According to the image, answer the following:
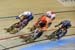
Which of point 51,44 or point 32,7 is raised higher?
point 32,7

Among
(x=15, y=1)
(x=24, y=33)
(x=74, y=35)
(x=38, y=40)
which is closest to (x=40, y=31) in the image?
(x=38, y=40)

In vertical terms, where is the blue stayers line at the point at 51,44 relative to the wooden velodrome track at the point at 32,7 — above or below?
below

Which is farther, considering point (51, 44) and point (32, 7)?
point (32, 7)

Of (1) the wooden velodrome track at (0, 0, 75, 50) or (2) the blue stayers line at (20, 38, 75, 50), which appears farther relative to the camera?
(1) the wooden velodrome track at (0, 0, 75, 50)

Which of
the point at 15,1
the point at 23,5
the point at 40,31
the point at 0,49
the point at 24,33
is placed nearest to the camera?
the point at 0,49

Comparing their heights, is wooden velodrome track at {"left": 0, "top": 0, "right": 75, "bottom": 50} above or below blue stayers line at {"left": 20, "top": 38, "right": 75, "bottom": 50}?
above

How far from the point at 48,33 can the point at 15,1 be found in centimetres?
184

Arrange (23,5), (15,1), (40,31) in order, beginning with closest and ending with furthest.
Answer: (40,31) < (23,5) < (15,1)

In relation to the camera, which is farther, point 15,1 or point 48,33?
point 15,1

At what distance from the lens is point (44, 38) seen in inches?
75.5

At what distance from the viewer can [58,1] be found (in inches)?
144

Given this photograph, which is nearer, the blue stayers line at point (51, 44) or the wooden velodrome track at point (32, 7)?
the blue stayers line at point (51, 44)

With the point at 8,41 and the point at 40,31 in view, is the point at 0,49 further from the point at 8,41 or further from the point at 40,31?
the point at 40,31

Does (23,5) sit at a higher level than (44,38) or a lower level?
higher
